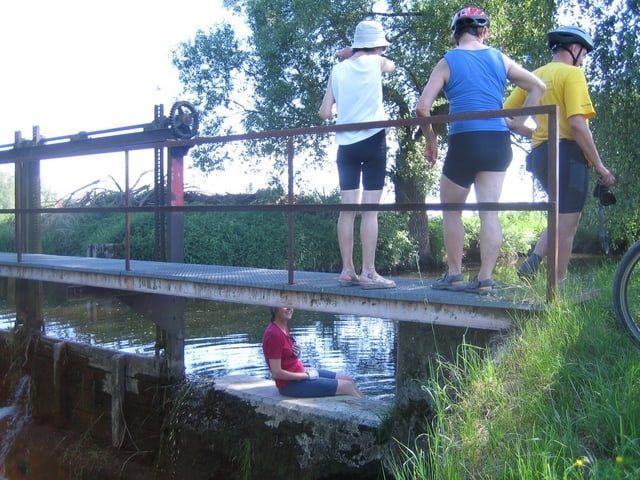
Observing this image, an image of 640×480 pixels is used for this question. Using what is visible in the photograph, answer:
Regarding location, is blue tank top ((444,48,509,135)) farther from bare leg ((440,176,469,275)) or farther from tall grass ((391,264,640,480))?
tall grass ((391,264,640,480))

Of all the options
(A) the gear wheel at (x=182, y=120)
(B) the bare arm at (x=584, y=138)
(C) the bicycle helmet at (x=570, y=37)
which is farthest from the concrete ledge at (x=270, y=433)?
(A) the gear wheel at (x=182, y=120)

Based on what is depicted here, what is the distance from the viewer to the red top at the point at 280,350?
527cm

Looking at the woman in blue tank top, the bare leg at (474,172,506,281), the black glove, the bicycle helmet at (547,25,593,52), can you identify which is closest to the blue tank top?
the woman in blue tank top

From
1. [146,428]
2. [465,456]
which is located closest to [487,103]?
[465,456]

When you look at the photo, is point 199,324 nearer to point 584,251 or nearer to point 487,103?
point 487,103

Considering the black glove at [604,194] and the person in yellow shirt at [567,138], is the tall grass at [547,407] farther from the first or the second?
the black glove at [604,194]

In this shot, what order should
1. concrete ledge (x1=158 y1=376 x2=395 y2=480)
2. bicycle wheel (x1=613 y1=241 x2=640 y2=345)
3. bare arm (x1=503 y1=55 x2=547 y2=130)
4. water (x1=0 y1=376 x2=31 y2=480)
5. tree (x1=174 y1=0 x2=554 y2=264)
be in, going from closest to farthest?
bicycle wheel (x1=613 y1=241 x2=640 y2=345), bare arm (x1=503 y1=55 x2=547 y2=130), concrete ledge (x1=158 y1=376 x2=395 y2=480), water (x1=0 y1=376 x2=31 y2=480), tree (x1=174 y1=0 x2=554 y2=264)

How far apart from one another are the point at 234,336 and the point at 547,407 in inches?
391

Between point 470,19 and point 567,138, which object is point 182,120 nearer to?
point 470,19

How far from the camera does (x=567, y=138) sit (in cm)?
443

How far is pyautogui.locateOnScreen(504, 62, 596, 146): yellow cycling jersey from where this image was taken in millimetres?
4312

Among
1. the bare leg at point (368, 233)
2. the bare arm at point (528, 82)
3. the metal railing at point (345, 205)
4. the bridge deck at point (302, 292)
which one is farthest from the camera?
the bare leg at point (368, 233)

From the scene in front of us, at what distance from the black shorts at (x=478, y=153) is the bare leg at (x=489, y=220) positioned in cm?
5

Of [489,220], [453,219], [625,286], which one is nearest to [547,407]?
[625,286]
